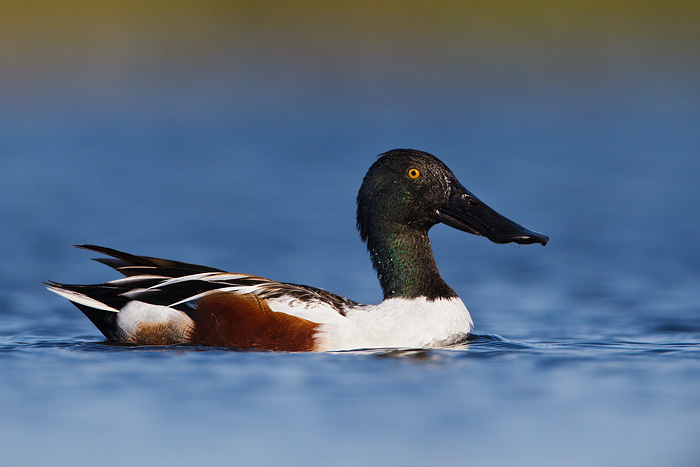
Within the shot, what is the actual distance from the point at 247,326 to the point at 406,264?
1178 millimetres

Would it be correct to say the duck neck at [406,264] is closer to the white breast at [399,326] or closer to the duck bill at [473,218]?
the white breast at [399,326]

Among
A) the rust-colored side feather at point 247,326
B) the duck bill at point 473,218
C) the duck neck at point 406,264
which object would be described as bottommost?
the rust-colored side feather at point 247,326

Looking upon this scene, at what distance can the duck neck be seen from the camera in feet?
26.4

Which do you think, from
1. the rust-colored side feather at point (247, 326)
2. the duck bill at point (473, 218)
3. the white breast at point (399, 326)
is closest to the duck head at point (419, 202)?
the duck bill at point (473, 218)

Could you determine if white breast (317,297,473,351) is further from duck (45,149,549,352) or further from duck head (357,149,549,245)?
duck head (357,149,549,245)

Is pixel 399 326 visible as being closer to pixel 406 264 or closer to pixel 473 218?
pixel 406 264

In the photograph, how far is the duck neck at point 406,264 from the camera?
26.4ft

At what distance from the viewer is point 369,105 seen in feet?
77.5

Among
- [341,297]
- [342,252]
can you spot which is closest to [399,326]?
[341,297]

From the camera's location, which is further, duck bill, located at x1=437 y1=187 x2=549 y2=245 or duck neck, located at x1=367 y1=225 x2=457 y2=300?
duck bill, located at x1=437 y1=187 x2=549 y2=245

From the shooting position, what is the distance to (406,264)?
8117mm

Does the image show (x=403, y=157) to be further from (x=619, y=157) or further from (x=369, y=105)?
(x=369, y=105)

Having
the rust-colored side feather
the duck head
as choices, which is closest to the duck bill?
the duck head

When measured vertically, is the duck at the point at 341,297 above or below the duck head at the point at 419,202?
below
